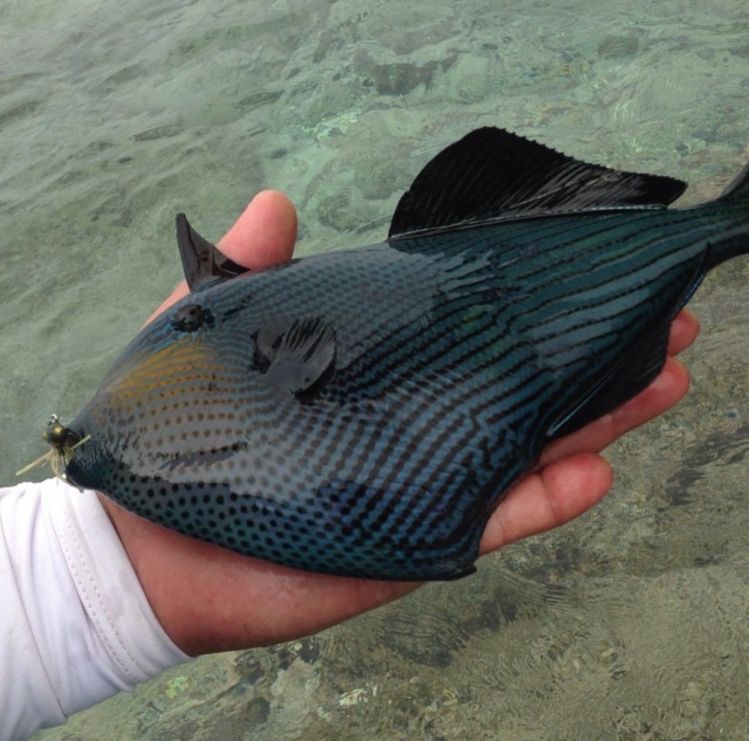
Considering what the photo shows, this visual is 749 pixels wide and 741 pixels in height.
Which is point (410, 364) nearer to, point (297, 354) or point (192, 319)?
point (297, 354)

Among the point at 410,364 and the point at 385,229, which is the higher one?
the point at 410,364

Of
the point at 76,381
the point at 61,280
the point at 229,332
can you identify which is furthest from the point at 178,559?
the point at 61,280

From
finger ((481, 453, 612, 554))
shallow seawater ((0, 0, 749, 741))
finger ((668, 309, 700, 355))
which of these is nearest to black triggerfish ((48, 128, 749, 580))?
finger ((481, 453, 612, 554))

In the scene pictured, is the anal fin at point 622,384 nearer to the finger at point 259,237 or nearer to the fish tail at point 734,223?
the fish tail at point 734,223

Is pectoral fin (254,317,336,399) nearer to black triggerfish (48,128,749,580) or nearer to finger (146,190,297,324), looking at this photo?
black triggerfish (48,128,749,580)

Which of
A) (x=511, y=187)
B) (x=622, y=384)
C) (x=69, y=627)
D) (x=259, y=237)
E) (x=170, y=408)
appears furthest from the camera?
(x=259, y=237)

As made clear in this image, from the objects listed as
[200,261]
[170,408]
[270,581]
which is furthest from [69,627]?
[200,261]
